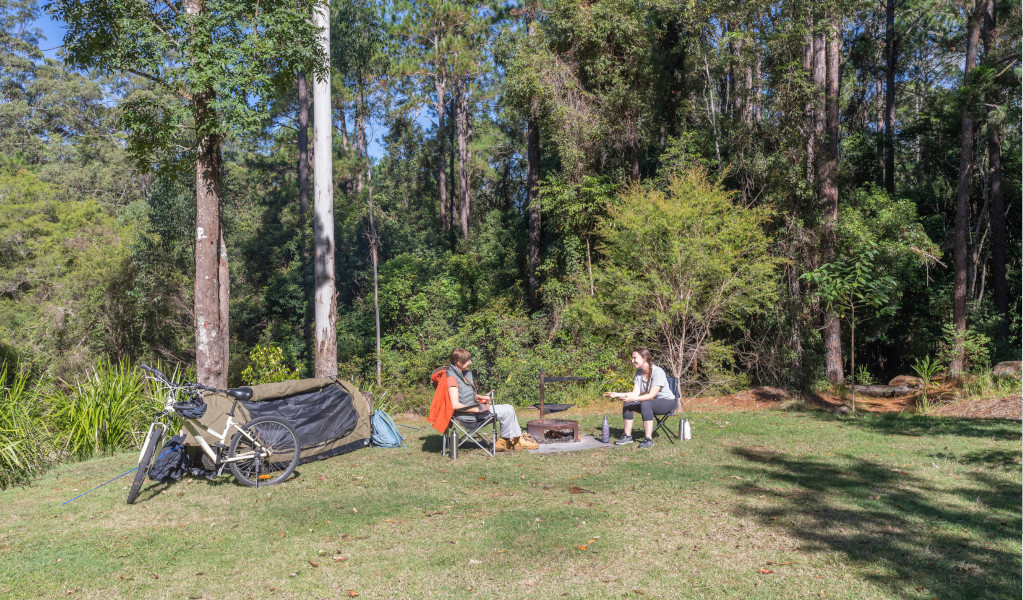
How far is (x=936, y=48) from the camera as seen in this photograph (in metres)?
26.2

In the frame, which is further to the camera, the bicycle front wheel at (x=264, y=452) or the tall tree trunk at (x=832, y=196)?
the tall tree trunk at (x=832, y=196)

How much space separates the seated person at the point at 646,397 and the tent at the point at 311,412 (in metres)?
2.96

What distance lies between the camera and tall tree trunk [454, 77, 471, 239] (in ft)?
96.3

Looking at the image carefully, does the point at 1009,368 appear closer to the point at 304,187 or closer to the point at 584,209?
the point at 584,209

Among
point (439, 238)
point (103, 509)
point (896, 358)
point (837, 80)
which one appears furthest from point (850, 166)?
point (103, 509)

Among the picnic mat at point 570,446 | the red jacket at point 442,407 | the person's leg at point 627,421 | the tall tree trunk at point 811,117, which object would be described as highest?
the tall tree trunk at point 811,117

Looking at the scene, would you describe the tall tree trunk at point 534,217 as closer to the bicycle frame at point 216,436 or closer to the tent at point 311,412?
the tent at point 311,412

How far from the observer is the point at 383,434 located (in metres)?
7.69

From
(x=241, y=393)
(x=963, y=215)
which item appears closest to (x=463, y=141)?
(x=963, y=215)

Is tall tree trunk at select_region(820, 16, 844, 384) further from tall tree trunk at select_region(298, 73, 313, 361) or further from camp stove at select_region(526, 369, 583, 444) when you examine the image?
tall tree trunk at select_region(298, 73, 313, 361)

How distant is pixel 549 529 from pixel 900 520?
249 centimetres

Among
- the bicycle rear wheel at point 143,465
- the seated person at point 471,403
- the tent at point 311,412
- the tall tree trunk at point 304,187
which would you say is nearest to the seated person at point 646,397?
the seated person at point 471,403

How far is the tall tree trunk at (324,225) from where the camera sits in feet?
30.3

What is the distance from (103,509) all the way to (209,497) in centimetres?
77
